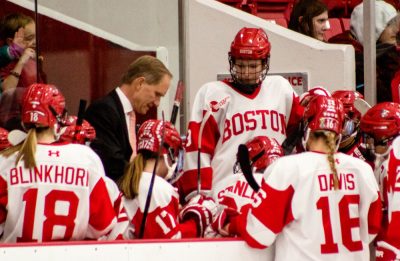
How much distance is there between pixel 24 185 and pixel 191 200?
0.84m

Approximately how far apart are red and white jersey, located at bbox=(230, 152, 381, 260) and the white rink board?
71 millimetres

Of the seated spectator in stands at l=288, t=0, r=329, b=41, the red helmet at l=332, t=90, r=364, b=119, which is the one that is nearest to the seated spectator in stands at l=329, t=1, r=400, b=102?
the seated spectator in stands at l=288, t=0, r=329, b=41

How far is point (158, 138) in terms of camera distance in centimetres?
524

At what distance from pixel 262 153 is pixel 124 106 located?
82cm

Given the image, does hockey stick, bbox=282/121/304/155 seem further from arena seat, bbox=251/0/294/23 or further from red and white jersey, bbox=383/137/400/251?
arena seat, bbox=251/0/294/23

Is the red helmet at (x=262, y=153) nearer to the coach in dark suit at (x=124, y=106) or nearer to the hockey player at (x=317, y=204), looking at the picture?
the hockey player at (x=317, y=204)

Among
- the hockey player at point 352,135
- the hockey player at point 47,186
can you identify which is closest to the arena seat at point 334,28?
the hockey player at point 352,135

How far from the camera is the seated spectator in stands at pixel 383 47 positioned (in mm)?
6836

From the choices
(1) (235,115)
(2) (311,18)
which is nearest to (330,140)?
(1) (235,115)

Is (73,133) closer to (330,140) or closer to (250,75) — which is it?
(250,75)

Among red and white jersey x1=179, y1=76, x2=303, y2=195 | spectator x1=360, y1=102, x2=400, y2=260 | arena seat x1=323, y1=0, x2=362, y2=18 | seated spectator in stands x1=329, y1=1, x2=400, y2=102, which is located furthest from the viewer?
arena seat x1=323, y1=0, x2=362, y2=18

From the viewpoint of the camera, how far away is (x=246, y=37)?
226 inches

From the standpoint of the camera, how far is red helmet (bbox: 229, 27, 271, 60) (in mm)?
5688

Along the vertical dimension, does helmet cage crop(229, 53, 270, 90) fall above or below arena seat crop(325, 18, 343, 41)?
below
